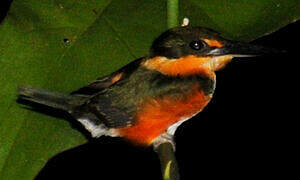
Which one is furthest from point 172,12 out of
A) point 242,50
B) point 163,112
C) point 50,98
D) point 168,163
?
point 168,163

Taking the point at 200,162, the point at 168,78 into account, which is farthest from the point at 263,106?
the point at 168,78

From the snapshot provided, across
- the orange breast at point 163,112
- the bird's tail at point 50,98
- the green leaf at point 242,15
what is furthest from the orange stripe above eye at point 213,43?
the bird's tail at point 50,98

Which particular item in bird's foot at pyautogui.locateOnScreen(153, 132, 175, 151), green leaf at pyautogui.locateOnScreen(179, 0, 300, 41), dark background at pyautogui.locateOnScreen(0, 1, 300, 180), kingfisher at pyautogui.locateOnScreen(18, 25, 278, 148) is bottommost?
dark background at pyautogui.locateOnScreen(0, 1, 300, 180)

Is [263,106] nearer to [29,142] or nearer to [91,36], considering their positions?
[91,36]

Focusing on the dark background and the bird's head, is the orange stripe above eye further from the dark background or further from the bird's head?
the dark background

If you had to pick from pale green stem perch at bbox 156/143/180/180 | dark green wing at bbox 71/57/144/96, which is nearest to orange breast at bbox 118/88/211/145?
dark green wing at bbox 71/57/144/96

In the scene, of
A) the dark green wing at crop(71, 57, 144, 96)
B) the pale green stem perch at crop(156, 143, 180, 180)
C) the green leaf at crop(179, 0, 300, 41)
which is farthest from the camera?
the dark green wing at crop(71, 57, 144, 96)
